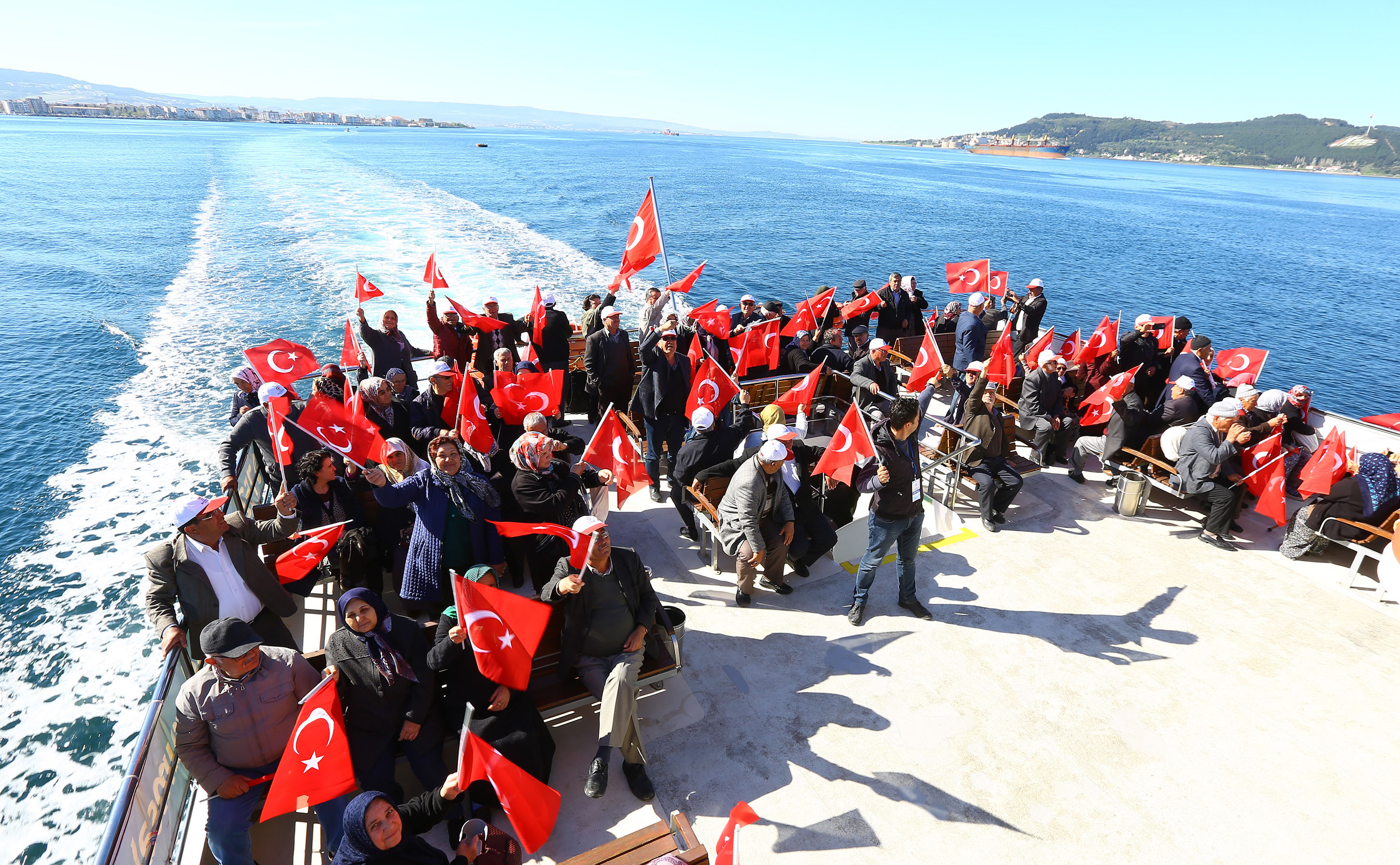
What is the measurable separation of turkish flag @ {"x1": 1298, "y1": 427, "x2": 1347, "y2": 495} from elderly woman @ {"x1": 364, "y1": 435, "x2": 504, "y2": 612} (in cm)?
871

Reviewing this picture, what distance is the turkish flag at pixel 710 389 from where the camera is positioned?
816 cm

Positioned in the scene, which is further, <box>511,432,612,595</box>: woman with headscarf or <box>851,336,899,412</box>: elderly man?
<box>851,336,899,412</box>: elderly man

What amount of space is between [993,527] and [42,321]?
27.9 metres

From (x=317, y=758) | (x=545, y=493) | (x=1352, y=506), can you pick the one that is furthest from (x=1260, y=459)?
(x=317, y=758)

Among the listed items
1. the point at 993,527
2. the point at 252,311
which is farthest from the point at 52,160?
the point at 993,527

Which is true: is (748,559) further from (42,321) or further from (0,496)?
(42,321)

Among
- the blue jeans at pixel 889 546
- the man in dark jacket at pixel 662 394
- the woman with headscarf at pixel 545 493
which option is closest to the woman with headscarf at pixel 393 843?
the woman with headscarf at pixel 545 493

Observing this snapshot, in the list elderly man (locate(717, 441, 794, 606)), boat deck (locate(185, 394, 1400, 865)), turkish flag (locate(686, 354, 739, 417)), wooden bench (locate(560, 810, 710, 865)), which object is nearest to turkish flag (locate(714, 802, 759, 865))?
wooden bench (locate(560, 810, 710, 865))

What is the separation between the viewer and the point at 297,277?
2398cm

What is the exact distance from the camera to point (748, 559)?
6586 mm

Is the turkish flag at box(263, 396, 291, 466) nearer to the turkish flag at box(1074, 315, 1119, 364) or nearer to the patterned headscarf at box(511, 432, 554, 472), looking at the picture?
the patterned headscarf at box(511, 432, 554, 472)

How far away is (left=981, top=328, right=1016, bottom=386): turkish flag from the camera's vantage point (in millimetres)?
9859

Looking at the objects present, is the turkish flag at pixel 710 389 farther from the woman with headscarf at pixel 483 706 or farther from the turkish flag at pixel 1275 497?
the turkish flag at pixel 1275 497

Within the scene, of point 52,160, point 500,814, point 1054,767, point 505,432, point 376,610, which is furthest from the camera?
point 52,160
